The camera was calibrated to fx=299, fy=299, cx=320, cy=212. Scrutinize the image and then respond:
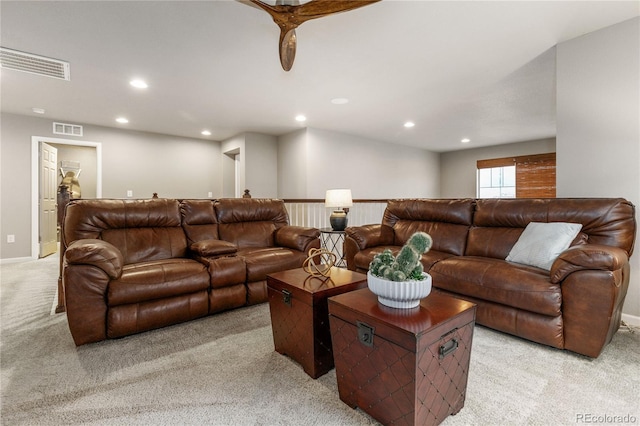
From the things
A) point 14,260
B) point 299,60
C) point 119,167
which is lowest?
point 14,260

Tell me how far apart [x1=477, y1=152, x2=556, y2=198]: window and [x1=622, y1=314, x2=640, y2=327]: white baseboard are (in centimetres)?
518

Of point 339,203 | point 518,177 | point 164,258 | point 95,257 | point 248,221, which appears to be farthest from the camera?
point 518,177

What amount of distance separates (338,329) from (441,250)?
200 centimetres

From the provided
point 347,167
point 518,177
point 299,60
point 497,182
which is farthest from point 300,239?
point 497,182

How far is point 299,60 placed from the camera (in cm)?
309

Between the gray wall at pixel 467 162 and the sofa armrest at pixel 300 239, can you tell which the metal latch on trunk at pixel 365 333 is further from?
the gray wall at pixel 467 162

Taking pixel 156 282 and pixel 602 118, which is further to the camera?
pixel 602 118

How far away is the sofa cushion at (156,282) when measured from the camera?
2086 millimetres

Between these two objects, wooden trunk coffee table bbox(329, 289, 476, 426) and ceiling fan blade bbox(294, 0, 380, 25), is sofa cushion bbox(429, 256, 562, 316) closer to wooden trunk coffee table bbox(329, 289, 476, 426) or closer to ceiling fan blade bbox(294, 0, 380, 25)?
wooden trunk coffee table bbox(329, 289, 476, 426)

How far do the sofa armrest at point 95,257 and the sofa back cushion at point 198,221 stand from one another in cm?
91

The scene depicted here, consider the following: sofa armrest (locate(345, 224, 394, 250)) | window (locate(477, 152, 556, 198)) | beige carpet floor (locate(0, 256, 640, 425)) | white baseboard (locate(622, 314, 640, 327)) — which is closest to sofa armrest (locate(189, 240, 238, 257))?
beige carpet floor (locate(0, 256, 640, 425))

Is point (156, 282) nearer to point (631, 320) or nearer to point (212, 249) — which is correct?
point (212, 249)

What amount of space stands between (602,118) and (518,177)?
522 centimetres

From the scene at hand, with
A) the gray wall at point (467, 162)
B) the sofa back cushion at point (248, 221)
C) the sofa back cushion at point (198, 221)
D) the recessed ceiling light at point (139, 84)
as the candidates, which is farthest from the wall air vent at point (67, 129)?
the gray wall at point (467, 162)
